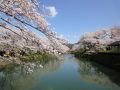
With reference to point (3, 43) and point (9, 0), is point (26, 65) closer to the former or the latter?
point (3, 43)

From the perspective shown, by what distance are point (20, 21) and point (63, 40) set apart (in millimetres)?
1279

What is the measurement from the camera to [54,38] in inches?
Result: 223

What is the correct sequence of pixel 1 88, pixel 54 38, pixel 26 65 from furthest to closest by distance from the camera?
pixel 1 88 < pixel 26 65 < pixel 54 38

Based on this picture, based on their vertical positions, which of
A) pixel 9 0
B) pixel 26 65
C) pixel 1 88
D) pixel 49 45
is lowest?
pixel 1 88

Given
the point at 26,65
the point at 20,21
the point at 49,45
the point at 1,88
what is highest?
the point at 20,21

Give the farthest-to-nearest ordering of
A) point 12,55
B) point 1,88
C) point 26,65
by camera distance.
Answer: point 1,88, point 12,55, point 26,65

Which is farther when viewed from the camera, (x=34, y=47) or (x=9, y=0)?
(x=34, y=47)

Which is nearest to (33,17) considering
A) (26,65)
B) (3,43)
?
(3,43)

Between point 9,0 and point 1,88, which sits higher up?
point 9,0

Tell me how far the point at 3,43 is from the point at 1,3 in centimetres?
148

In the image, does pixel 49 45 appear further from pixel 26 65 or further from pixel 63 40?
pixel 26 65

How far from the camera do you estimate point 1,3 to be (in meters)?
4.73

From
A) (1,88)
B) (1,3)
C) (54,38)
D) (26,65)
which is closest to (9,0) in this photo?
(1,3)

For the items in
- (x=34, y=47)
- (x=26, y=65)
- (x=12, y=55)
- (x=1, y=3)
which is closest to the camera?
(x=1, y=3)
